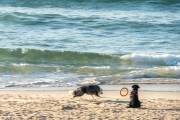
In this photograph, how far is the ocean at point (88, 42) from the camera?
52.2ft

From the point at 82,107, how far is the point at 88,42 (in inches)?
417

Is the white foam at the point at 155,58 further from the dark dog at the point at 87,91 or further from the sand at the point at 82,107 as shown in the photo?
the dark dog at the point at 87,91

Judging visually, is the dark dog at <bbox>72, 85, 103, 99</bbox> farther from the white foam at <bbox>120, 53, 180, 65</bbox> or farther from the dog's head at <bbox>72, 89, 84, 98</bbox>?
the white foam at <bbox>120, 53, 180, 65</bbox>

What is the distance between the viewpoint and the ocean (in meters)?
15.9

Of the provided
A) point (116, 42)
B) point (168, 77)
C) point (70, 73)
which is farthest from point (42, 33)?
point (168, 77)

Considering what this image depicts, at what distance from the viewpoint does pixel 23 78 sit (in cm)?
1541

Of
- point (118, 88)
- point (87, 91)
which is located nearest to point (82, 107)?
point (87, 91)

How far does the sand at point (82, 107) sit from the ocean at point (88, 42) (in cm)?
187

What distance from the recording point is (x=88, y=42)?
2164 cm

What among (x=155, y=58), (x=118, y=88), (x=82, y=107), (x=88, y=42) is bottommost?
(x=82, y=107)

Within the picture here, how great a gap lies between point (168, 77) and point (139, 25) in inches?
385

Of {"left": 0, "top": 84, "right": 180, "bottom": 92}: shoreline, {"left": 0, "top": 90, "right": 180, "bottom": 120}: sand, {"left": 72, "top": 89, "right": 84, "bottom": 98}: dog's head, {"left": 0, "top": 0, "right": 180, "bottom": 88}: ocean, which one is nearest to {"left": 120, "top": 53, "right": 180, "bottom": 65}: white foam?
{"left": 0, "top": 0, "right": 180, "bottom": 88}: ocean

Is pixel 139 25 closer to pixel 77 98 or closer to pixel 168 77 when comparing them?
pixel 168 77

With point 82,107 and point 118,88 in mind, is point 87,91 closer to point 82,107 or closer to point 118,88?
point 82,107
